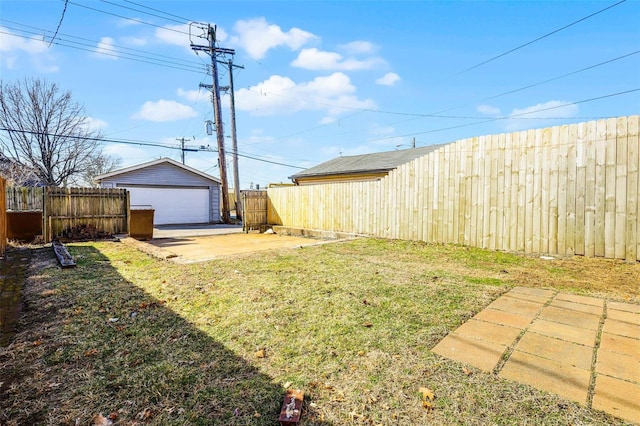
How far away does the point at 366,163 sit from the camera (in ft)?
49.9

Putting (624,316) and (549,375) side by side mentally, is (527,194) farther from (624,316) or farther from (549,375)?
(549,375)

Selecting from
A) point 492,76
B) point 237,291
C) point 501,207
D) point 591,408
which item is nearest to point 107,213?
point 237,291

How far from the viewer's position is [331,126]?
2195cm

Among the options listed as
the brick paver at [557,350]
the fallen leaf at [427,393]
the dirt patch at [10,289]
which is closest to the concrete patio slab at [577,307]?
the brick paver at [557,350]

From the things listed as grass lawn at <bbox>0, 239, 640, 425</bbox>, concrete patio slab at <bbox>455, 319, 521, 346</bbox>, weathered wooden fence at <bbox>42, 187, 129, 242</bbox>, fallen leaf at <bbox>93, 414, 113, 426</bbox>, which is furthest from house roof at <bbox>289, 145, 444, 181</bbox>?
fallen leaf at <bbox>93, 414, 113, 426</bbox>

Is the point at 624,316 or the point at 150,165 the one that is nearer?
the point at 624,316

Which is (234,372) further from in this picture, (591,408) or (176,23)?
(176,23)

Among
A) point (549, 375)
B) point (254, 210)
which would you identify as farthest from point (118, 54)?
point (549, 375)

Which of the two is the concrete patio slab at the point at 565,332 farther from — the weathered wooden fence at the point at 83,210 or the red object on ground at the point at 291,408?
the weathered wooden fence at the point at 83,210

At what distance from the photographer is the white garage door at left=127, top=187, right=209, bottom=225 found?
53.2 ft

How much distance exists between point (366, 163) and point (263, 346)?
13.6 m

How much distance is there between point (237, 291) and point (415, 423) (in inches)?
104

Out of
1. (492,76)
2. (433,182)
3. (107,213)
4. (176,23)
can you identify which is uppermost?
(176,23)

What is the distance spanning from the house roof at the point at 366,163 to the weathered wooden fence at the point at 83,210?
29.5 ft
